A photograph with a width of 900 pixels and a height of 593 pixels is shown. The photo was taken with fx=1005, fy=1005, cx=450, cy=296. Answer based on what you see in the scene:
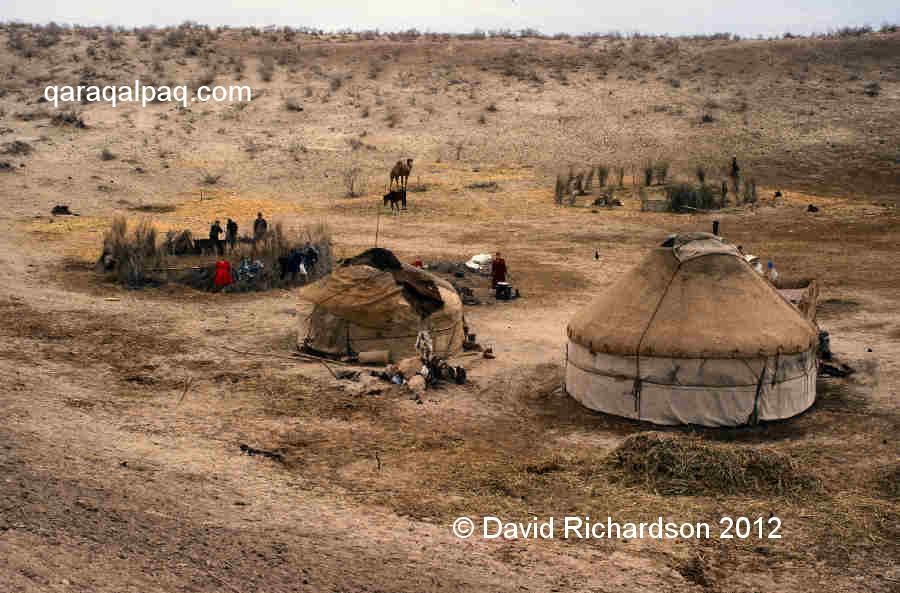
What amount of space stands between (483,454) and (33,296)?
1080 cm

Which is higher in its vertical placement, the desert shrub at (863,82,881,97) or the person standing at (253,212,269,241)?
the desert shrub at (863,82,881,97)

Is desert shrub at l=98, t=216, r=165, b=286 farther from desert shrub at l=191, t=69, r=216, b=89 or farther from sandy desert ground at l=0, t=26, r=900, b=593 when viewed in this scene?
desert shrub at l=191, t=69, r=216, b=89

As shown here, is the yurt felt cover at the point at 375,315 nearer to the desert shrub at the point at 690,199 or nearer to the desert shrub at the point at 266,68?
the desert shrub at the point at 690,199

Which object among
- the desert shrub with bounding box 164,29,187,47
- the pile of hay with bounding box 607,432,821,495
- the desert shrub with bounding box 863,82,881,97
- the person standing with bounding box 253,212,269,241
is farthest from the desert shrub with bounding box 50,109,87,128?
the pile of hay with bounding box 607,432,821,495

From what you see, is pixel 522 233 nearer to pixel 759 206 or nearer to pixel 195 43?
pixel 759 206

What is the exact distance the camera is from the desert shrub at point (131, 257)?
61.7 feet

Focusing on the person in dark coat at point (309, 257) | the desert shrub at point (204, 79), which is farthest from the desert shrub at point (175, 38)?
the person in dark coat at point (309, 257)

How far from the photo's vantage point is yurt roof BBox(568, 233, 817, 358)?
10773 mm

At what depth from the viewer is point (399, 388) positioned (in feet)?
39.8

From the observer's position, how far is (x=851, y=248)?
2331 centimetres

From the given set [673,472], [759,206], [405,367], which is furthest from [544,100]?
[673,472]

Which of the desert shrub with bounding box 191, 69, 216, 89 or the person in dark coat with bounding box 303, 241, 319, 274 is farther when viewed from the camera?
the desert shrub with bounding box 191, 69, 216, 89

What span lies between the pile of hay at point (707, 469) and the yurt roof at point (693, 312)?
168 centimetres

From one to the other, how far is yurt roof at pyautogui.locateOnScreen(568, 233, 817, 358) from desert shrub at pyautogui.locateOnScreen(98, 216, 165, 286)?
10066mm
